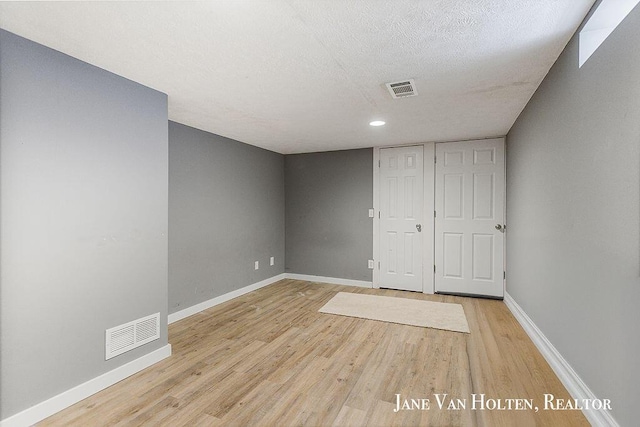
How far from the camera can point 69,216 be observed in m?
1.94

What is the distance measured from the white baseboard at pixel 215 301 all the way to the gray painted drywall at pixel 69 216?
924 mm

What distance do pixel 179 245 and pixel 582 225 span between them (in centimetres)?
351

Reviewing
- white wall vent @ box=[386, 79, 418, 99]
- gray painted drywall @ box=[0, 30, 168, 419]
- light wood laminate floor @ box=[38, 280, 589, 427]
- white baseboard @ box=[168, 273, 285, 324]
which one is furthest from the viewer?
white baseboard @ box=[168, 273, 285, 324]

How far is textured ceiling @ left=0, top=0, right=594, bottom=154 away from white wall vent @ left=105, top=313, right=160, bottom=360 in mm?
1823

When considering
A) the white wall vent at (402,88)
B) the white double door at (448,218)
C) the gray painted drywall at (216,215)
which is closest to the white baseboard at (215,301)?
the gray painted drywall at (216,215)

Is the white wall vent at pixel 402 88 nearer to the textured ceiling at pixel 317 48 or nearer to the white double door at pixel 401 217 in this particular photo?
the textured ceiling at pixel 317 48

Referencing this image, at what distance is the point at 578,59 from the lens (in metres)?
1.73

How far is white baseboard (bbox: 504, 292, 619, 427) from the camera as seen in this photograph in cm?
154

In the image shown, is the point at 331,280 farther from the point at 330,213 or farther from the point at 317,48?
the point at 317,48

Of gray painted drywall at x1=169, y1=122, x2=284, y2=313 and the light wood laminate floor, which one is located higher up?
gray painted drywall at x1=169, y1=122, x2=284, y2=313

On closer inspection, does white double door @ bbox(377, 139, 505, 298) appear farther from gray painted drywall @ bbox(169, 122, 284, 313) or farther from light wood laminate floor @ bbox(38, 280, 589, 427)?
gray painted drywall @ bbox(169, 122, 284, 313)

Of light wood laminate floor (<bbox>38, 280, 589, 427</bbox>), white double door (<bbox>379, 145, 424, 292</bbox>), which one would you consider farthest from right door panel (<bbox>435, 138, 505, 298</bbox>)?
light wood laminate floor (<bbox>38, 280, 589, 427</bbox>)

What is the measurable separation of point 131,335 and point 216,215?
1.87m

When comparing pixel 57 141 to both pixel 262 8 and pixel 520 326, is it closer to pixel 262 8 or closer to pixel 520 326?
pixel 262 8
